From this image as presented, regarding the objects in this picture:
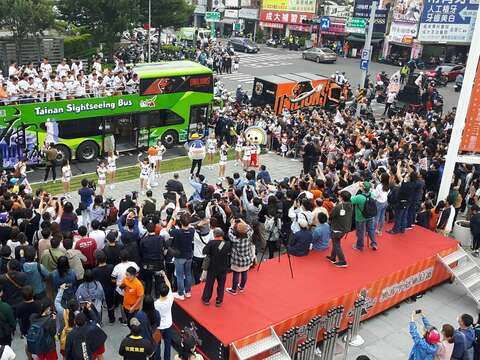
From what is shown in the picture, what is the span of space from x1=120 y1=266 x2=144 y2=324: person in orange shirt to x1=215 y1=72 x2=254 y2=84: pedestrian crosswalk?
1207 inches

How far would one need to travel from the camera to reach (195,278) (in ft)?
37.3

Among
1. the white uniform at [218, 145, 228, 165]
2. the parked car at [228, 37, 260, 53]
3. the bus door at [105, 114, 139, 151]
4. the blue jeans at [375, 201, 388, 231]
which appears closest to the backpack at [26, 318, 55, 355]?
the blue jeans at [375, 201, 388, 231]

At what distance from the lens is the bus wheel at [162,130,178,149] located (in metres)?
22.8

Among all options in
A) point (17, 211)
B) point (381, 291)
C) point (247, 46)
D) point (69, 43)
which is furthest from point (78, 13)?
point (381, 291)

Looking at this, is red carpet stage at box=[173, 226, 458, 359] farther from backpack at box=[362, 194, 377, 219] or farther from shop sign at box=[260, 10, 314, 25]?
shop sign at box=[260, 10, 314, 25]

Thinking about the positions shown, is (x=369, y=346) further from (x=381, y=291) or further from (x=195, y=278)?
(x=195, y=278)

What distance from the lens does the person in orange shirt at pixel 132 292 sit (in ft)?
28.9

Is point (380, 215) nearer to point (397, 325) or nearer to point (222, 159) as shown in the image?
point (397, 325)

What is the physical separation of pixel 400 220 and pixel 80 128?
12.7m

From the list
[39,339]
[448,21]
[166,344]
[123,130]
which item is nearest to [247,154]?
[123,130]

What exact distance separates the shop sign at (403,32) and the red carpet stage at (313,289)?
38.6m

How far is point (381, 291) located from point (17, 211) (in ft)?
25.8

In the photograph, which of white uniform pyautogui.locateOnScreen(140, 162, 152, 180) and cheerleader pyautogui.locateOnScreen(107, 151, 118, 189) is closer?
white uniform pyautogui.locateOnScreen(140, 162, 152, 180)

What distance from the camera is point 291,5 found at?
2258 inches
